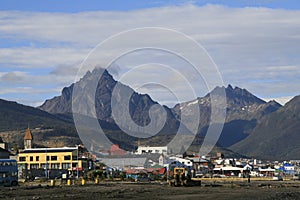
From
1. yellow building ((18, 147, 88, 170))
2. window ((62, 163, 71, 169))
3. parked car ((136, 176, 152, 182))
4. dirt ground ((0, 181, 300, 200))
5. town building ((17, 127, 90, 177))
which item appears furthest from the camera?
yellow building ((18, 147, 88, 170))

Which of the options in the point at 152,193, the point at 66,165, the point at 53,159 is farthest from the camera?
the point at 53,159

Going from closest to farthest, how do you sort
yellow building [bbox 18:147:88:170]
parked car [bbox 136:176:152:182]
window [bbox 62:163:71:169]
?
parked car [bbox 136:176:152:182] < window [bbox 62:163:71:169] < yellow building [bbox 18:147:88:170]

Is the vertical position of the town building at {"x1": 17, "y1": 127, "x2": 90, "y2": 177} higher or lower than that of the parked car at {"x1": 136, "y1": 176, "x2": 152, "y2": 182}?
higher

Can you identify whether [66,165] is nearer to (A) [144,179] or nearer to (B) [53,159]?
(B) [53,159]

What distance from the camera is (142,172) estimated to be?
156m

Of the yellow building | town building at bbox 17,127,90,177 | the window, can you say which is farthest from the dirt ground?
the yellow building

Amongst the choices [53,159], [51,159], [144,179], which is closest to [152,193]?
[144,179]

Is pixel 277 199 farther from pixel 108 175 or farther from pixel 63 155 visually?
pixel 63 155

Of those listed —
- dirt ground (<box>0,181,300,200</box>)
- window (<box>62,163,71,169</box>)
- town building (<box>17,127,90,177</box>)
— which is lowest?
dirt ground (<box>0,181,300,200</box>)

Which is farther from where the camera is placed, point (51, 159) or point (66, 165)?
point (51, 159)

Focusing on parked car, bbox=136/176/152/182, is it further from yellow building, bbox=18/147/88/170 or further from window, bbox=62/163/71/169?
window, bbox=62/163/71/169

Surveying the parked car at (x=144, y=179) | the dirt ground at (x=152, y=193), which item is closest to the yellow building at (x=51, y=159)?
the parked car at (x=144, y=179)

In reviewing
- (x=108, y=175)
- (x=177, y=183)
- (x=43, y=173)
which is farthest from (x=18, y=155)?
(x=177, y=183)

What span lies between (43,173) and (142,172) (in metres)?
24.3
